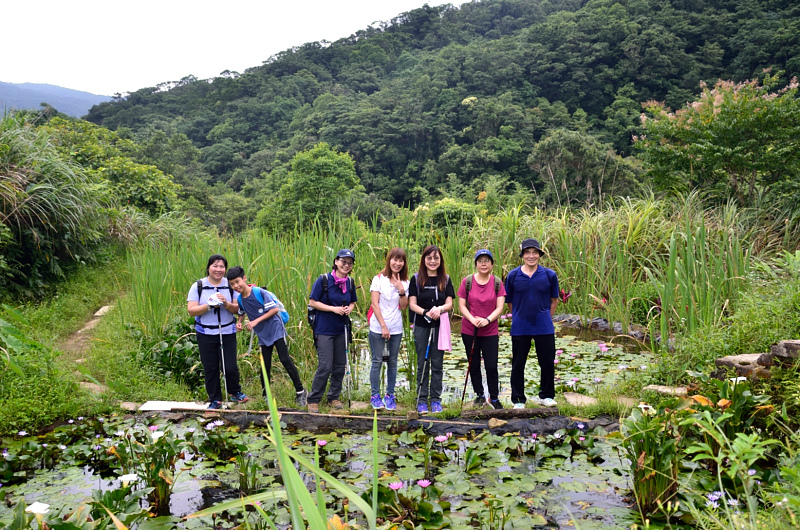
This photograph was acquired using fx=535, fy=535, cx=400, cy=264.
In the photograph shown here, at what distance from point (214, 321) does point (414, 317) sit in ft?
5.18

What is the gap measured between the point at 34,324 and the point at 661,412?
648cm

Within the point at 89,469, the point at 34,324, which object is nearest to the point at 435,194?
the point at 34,324

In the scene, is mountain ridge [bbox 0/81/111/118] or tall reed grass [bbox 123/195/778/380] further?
mountain ridge [bbox 0/81/111/118]

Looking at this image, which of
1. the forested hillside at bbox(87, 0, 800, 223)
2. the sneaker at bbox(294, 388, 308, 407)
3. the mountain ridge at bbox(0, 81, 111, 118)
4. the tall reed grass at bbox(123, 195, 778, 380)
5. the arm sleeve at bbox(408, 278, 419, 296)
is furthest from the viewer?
the forested hillside at bbox(87, 0, 800, 223)

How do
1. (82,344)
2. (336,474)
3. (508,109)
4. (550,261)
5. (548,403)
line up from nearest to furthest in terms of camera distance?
1. (336,474)
2. (548,403)
3. (82,344)
4. (550,261)
5. (508,109)

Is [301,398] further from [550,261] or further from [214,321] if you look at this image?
[550,261]

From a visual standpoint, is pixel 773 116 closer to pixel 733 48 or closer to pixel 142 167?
pixel 142 167

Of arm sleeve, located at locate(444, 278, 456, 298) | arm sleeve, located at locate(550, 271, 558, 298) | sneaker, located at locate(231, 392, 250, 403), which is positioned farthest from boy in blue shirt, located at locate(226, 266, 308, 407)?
arm sleeve, located at locate(550, 271, 558, 298)

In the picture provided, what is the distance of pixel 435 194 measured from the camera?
84.7 feet

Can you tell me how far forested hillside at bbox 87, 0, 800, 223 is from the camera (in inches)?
934

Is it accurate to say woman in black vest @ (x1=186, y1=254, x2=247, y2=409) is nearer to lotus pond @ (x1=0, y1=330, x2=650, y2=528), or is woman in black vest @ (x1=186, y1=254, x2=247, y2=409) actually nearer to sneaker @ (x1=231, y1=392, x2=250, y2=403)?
sneaker @ (x1=231, y1=392, x2=250, y2=403)

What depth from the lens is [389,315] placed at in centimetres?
419

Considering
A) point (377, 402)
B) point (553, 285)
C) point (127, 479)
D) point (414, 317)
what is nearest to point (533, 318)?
point (553, 285)

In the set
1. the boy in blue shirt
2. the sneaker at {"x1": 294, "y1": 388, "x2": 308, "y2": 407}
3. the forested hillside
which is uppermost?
the forested hillside
